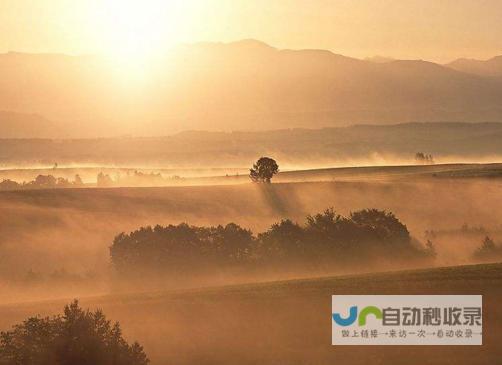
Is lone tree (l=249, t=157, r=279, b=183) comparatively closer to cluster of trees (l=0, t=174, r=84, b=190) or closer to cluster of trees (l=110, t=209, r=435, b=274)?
cluster of trees (l=0, t=174, r=84, b=190)

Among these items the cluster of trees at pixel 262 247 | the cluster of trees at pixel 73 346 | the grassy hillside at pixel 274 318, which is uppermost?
the cluster of trees at pixel 262 247

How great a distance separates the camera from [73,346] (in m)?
32.1

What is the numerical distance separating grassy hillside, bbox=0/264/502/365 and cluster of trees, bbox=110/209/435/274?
16.2 m

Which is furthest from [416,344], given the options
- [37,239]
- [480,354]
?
[37,239]

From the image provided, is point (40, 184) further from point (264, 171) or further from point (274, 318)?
point (274, 318)

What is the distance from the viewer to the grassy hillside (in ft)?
119

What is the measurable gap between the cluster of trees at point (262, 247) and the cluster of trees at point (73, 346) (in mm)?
32050

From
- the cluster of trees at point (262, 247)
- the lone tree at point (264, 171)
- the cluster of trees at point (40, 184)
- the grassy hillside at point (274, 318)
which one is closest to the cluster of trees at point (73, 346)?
the grassy hillside at point (274, 318)

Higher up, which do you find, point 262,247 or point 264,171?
point 264,171

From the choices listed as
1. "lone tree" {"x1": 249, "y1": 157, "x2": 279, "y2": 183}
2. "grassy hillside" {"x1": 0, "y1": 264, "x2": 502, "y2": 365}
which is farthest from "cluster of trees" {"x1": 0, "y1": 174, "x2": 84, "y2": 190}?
"grassy hillside" {"x1": 0, "y1": 264, "x2": 502, "y2": 365}

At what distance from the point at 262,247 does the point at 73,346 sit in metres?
37.7

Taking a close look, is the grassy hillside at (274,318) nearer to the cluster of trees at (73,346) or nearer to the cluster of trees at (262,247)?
the cluster of trees at (73,346)

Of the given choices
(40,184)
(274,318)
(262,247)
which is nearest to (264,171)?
(40,184)

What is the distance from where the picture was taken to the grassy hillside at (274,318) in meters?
36.2
